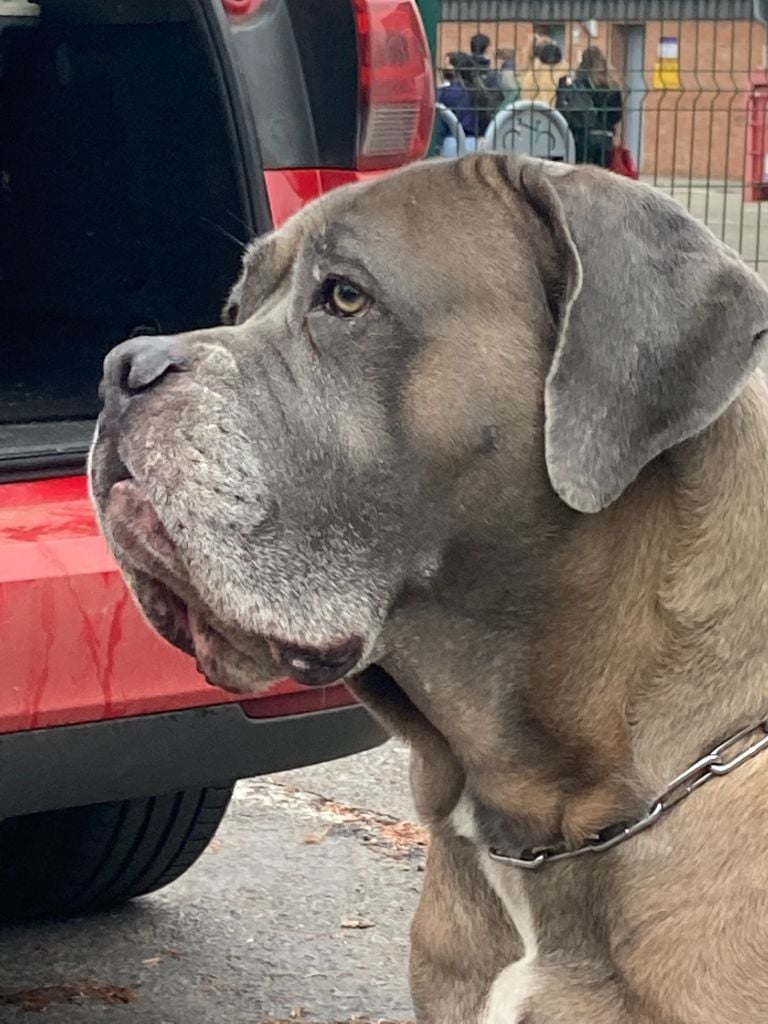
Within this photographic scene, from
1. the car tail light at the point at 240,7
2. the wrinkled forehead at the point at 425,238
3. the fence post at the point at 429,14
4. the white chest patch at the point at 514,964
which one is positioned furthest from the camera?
the fence post at the point at 429,14

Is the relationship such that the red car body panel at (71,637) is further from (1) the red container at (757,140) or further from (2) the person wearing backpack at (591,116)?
(1) the red container at (757,140)

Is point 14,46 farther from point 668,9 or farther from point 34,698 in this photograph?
point 668,9

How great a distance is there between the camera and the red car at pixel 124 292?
2.92 m

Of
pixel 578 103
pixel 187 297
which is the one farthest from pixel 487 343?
pixel 578 103

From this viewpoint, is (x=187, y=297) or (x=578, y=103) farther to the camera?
(x=578, y=103)

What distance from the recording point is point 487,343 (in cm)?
258

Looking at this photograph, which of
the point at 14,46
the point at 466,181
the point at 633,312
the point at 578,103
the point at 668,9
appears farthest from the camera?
the point at 668,9

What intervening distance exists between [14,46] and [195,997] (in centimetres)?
205

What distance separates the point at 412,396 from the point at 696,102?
25.8ft

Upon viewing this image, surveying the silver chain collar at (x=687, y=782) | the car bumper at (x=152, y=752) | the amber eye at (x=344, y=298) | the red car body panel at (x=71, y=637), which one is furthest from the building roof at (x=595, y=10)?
the silver chain collar at (x=687, y=782)

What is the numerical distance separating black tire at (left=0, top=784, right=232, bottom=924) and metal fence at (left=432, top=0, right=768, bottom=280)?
5.29 m

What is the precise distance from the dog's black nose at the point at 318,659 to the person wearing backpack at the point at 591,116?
7126 millimetres

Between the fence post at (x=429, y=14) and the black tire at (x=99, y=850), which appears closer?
the black tire at (x=99, y=850)

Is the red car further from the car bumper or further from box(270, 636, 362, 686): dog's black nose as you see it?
box(270, 636, 362, 686): dog's black nose
